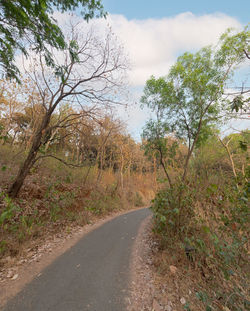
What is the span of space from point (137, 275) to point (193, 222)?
1.86m

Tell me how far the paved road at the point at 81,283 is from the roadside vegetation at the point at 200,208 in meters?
0.94

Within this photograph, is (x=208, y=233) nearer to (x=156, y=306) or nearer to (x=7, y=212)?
(x=156, y=306)

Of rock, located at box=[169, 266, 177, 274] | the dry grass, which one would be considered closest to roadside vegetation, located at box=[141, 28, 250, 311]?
rock, located at box=[169, 266, 177, 274]

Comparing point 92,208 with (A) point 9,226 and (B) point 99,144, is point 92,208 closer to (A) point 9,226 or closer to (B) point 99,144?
(A) point 9,226

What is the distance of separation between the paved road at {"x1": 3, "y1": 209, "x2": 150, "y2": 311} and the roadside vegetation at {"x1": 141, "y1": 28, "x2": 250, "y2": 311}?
94 centimetres

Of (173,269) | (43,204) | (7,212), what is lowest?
(173,269)

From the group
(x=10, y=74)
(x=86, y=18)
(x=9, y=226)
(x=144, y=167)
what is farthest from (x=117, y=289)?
(x=144, y=167)

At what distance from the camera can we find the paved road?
7.98 ft

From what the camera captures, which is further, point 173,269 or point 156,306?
point 173,269

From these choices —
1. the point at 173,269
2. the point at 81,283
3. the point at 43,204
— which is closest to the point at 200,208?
the point at 173,269

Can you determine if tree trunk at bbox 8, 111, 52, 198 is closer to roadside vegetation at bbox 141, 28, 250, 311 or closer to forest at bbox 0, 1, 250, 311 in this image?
forest at bbox 0, 1, 250, 311

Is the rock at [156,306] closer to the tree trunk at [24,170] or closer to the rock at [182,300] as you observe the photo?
the rock at [182,300]

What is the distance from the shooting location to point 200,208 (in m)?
3.28

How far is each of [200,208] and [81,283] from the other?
304 centimetres
